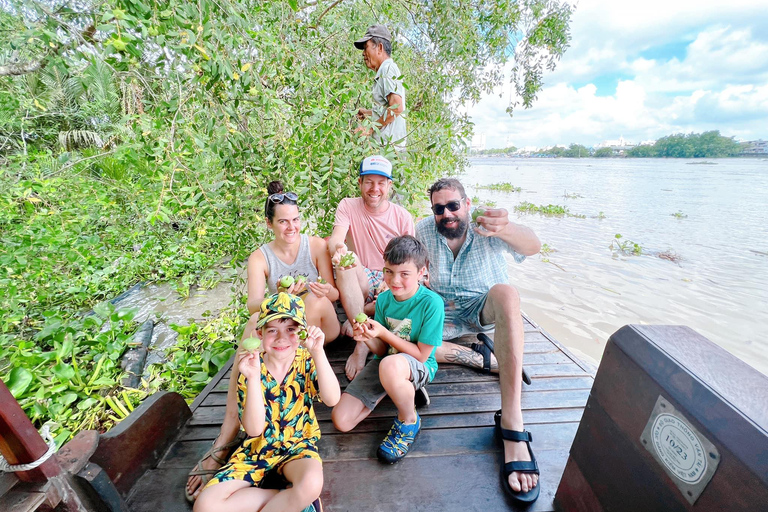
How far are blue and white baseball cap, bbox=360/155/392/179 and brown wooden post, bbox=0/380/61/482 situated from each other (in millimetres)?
2585

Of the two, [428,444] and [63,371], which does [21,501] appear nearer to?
[428,444]

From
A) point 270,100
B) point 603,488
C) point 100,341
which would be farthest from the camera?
point 100,341

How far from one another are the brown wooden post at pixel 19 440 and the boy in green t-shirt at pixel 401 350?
1392mm

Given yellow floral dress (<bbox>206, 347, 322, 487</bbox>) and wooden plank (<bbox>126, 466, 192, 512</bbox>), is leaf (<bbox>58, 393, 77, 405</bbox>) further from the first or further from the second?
yellow floral dress (<bbox>206, 347, 322, 487</bbox>)

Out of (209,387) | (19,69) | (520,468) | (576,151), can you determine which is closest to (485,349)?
(520,468)

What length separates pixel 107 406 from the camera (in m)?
3.44

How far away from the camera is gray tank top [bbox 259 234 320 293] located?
2.79 metres

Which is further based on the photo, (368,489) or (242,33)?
(242,33)

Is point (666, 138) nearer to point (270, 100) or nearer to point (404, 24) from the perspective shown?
point (404, 24)

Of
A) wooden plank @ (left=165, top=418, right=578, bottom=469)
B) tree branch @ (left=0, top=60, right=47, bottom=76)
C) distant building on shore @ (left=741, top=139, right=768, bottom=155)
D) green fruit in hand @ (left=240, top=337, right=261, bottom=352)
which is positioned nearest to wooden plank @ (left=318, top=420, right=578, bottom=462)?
wooden plank @ (left=165, top=418, right=578, bottom=469)

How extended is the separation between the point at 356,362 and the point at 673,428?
210 centimetres

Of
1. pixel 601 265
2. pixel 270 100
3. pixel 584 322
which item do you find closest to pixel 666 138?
pixel 601 265

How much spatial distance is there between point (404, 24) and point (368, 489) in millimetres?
6048

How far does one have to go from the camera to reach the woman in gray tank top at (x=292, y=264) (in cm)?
263
